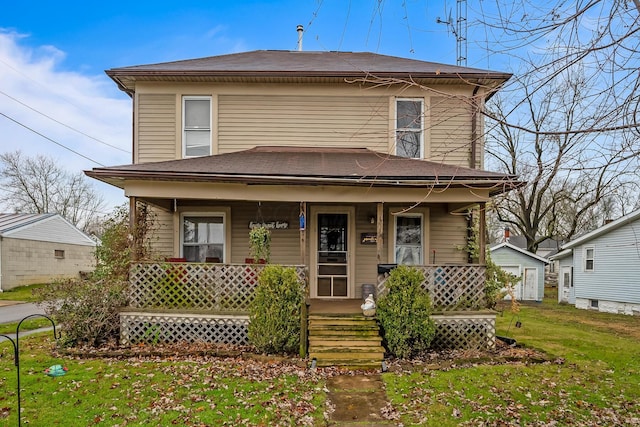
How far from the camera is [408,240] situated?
35.6 feet

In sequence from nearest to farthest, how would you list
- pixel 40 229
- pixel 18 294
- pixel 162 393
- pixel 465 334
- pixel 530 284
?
pixel 162 393 < pixel 465 334 < pixel 18 294 < pixel 40 229 < pixel 530 284

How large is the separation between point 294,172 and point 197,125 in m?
3.74

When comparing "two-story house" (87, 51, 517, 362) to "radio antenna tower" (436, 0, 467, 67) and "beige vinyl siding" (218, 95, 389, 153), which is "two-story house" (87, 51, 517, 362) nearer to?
"beige vinyl siding" (218, 95, 389, 153)

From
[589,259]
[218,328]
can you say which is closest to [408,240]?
[218,328]

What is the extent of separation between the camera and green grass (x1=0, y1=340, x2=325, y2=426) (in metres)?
5.12

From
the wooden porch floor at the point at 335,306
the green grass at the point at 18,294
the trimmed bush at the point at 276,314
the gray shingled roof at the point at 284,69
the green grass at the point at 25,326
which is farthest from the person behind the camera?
the green grass at the point at 18,294

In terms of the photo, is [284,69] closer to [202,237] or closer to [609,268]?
[202,237]

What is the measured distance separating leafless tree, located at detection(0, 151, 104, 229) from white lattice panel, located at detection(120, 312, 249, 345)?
35.5 m

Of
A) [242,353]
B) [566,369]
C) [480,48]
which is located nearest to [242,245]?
[242,353]

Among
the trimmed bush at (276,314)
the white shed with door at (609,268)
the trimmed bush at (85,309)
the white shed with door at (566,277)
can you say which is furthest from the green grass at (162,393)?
the white shed with door at (566,277)

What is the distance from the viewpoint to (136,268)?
28.0ft

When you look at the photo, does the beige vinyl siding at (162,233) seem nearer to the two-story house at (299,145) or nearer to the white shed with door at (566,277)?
the two-story house at (299,145)

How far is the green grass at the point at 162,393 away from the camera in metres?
5.12

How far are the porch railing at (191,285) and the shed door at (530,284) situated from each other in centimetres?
2465
